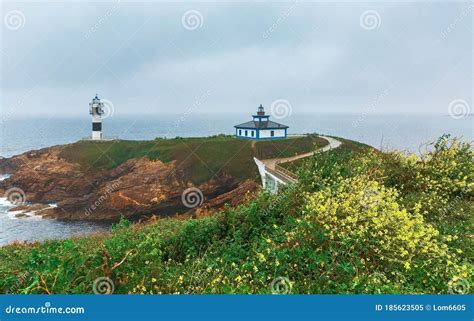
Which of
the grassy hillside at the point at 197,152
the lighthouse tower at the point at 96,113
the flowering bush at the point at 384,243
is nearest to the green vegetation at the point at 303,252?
the flowering bush at the point at 384,243

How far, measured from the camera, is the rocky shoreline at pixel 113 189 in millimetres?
45500

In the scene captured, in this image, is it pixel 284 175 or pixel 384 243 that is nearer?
pixel 384 243

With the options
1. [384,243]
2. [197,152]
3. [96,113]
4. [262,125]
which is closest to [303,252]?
[384,243]

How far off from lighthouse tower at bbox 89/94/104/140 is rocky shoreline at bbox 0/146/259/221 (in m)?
6.70

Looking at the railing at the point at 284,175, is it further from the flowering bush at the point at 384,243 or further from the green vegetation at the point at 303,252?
the flowering bush at the point at 384,243

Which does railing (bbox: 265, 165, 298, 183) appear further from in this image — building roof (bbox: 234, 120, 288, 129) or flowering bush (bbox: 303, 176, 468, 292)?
building roof (bbox: 234, 120, 288, 129)

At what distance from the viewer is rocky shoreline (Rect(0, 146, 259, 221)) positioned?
4550 centimetres

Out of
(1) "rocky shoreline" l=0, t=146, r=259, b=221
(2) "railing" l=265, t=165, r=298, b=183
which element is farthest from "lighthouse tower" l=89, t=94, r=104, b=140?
(2) "railing" l=265, t=165, r=298, b=183

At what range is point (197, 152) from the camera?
173ft

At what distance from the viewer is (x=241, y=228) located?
938cm

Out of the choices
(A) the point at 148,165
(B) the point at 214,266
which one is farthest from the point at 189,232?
(A) the point at 148,165

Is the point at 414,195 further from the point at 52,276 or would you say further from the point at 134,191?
the point at 134,191

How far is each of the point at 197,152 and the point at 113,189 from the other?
12.3 m

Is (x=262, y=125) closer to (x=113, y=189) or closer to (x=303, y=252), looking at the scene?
(x=113, y=189)
